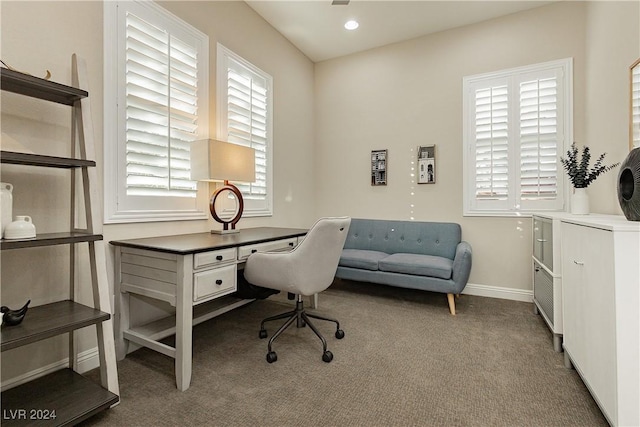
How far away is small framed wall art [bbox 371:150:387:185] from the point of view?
3.97m

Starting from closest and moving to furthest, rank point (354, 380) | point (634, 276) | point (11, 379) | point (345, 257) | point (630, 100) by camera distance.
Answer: point (634, 276)
point (11, 379)
point (354, 380)
point (630, 100)
point (345, 257)

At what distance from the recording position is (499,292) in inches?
133

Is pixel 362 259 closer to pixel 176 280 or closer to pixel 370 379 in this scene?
pixel 370 379

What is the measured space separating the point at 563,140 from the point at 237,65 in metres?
3.37

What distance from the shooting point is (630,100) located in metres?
2.03

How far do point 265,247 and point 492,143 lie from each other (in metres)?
2.75

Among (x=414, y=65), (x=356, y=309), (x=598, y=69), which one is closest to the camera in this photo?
(x=598, y=69)

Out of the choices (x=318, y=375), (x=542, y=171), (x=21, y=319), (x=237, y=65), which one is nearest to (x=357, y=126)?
(x=237, y=65)

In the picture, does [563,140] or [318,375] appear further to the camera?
[563,140]

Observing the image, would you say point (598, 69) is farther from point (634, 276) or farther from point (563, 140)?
point (634, 276)

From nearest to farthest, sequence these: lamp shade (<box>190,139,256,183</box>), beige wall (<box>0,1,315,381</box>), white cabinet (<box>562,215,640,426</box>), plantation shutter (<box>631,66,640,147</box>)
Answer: white cabinet (<box>562,215,640,426</box>)
beige wall (<box>0,1,315,381</box>)
plantation shutter (<box>631,66,640,147</box>)
lamp shade (<box>190,139,256,183</box>)

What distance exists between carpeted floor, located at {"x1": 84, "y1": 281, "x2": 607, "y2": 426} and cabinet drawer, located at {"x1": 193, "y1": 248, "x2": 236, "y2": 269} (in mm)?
686

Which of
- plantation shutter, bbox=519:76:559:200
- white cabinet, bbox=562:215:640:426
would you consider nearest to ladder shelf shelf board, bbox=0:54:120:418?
white cabinet, bbox=562:215:640:426

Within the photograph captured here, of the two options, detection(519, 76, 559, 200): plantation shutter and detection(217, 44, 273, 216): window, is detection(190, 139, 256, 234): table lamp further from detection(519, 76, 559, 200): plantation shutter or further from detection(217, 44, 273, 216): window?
detection(519, 76, 559, 200): plantation shutter
